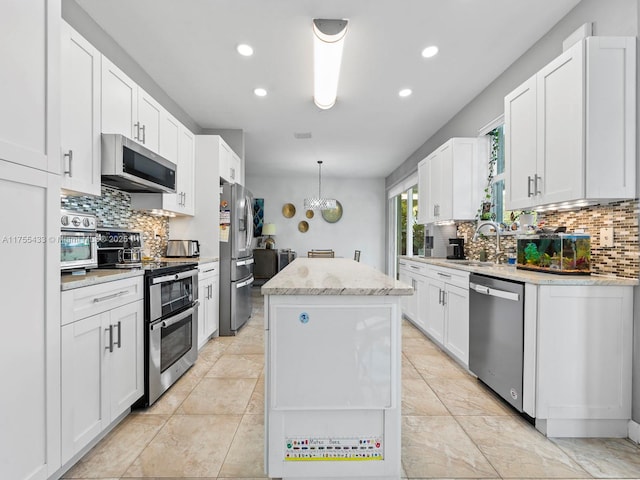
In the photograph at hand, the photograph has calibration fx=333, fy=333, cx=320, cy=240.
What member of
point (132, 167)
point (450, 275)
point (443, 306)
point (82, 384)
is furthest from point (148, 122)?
point (443, 306)

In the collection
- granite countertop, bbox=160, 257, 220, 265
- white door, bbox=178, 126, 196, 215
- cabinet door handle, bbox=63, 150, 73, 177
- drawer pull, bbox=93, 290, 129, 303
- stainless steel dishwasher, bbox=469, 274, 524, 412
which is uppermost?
white door, bbox=178, 126, 196, 215

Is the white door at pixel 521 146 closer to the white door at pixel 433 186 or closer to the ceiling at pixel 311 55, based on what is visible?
the ceiling at pixel 311 55

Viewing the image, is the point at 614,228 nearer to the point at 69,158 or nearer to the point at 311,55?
the point at 311,55

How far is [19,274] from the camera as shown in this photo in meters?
1.31

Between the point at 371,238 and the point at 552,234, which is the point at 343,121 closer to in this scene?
the point at 552,234

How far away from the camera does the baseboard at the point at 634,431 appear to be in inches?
72.8

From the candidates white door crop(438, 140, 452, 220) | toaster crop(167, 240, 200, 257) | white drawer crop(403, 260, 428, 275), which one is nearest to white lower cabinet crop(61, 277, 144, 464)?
toaster crop(167, 240, 200, 257)

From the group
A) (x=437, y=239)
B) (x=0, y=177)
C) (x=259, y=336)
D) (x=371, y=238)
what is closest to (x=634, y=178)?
(x=437, y=239)

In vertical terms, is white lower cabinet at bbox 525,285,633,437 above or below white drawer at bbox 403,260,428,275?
below

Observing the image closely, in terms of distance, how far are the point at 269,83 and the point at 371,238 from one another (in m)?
5.76

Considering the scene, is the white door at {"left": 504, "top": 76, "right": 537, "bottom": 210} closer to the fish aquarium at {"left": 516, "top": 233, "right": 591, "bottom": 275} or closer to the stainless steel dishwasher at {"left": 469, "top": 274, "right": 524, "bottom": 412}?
the fish aquarium at {"left": 516, "top": 233, "right": 591, "bottom": 275}

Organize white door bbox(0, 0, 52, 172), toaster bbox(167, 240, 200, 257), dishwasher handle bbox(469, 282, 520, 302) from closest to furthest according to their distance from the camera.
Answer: white door bbox(0, 0, 52, 172)
dishwasher handle bbox(469, 282, 520, 302)
toaster bbox(167, 240, 200, 257)


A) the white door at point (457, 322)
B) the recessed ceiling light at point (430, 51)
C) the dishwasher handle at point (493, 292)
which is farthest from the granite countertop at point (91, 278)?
the recessed ceiling light at point (430, 51)

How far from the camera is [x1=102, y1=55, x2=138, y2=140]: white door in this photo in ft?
7.24
